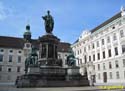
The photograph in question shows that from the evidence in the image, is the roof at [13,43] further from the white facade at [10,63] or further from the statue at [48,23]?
the statue at [48,23]

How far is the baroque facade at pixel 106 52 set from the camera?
147 ft

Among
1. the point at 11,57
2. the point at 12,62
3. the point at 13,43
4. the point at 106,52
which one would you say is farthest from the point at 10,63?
the point at 106,52

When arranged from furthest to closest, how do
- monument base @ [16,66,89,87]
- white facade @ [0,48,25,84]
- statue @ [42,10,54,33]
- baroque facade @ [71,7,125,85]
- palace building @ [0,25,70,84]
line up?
palace building @ [0,25,70,84], white facade @ [0,48,25,84], baroque facade @ [71,7,125,85], statue @ [42,10,54,33], monument base @ [16,66,89,87]

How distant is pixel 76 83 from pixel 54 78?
305 cm

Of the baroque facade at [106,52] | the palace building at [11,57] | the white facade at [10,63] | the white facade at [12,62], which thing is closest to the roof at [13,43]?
the palace building at [11,57]

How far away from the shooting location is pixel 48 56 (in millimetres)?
27359

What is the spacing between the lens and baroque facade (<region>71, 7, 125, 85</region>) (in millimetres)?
44656

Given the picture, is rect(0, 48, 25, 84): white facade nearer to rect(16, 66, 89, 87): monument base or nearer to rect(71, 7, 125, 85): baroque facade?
rect(71, 7, 125, 85): baroque facade

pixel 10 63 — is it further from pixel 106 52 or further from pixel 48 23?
pixel 48 23

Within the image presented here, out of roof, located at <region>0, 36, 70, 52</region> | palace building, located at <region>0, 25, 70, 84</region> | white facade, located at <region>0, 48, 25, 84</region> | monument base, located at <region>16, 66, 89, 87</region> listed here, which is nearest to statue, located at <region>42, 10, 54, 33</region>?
monument base, located at <region>16, 66, 89, 87</region>

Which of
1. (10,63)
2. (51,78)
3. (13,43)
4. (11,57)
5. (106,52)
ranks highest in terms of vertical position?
(13,43)

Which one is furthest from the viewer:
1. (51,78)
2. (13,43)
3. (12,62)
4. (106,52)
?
(13,43)

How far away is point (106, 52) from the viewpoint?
5069 cm

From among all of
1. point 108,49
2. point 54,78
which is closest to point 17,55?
point 108,49
